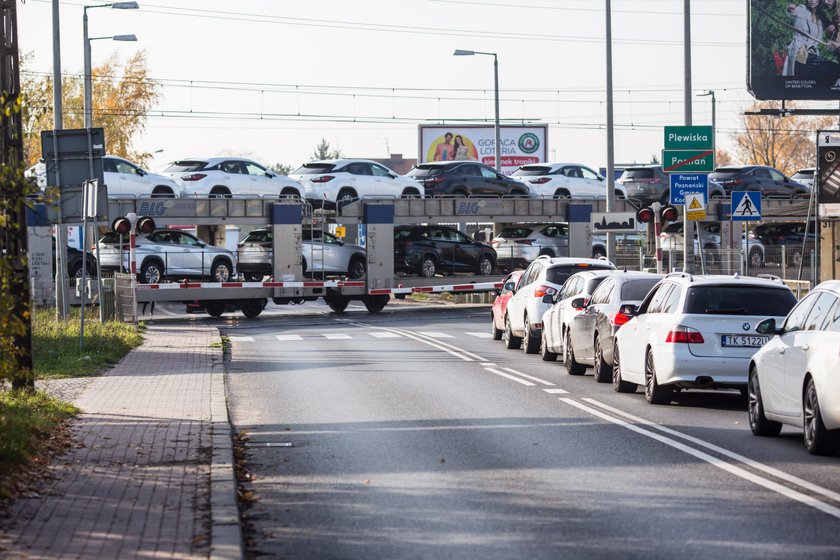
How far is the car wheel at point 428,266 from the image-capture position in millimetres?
44594

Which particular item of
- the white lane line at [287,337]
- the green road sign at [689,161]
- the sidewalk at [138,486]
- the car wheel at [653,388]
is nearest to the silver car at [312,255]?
the white lane line at [287,337]

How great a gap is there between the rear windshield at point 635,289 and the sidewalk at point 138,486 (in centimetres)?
573

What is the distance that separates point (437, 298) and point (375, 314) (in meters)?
13.4

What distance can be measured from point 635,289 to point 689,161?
420 inches

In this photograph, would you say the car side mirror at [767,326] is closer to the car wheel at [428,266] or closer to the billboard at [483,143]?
the car wheel at [428,266]

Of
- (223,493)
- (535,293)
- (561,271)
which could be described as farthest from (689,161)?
(223,493)

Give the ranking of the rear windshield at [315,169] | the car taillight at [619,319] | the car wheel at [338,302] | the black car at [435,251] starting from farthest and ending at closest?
the car wheel at [338,302], the black car at [435,251], the rear windshield at [315,169], the car taillight at [619,319]

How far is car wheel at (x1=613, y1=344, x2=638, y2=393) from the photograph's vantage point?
17.3 metres

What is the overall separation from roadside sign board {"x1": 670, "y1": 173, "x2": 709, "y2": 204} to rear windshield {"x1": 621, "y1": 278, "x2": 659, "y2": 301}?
9856 millimetres

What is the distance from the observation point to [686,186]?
94.7ft

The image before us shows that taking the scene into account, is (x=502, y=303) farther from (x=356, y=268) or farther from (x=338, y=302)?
(x=338, y=302)

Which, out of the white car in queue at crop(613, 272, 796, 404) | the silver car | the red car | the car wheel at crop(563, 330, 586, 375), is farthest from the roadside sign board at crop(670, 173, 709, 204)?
the silver car

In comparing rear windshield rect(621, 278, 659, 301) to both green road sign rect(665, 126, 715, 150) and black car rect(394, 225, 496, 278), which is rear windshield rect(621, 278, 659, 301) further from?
black car rect(394, 225, 496, 278)

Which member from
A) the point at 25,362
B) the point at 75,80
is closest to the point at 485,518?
the point at 25,362
